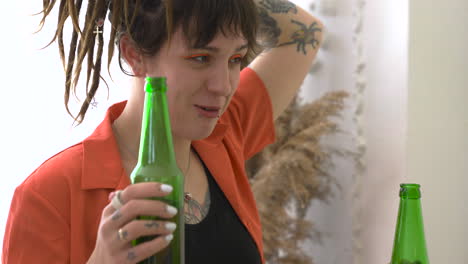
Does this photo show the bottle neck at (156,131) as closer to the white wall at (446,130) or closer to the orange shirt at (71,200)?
the orange shirt at (71,200)

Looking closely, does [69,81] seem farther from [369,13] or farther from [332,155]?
[332,155]

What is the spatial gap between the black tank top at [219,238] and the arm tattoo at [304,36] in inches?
18.7

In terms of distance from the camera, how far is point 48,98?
2094mm

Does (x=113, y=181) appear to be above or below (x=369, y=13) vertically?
below

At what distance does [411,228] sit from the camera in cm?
79

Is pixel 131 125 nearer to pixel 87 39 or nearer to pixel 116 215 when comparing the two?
pixel 87 39

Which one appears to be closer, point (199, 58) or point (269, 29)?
point (199, 58)

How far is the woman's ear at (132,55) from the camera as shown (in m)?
1.02

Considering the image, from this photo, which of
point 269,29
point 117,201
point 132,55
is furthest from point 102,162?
point 269,29

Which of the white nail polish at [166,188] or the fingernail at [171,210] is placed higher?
the white nail polish at [166,188]

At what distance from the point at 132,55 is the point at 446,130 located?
116cm

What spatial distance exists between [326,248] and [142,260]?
84.1 inches

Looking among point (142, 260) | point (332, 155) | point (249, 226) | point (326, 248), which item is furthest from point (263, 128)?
point (326, 248)

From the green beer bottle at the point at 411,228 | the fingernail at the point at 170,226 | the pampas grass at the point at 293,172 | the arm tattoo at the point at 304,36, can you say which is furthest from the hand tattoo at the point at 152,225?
the pampas grass at the point at 293,172
